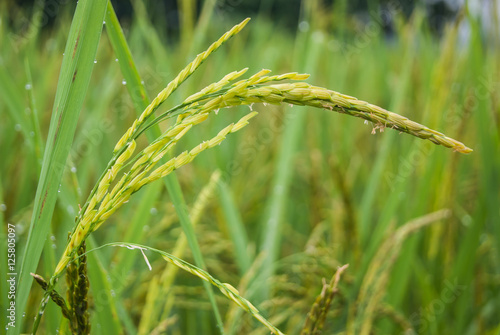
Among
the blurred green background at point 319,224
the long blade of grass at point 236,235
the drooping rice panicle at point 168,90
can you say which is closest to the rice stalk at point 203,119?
the drooping rice panicle at point 168,90

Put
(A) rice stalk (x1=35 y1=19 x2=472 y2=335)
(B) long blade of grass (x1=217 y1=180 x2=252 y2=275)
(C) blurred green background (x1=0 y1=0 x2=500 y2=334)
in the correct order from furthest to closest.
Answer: (B) long blade of grass (x1=217 y1=180 x2=252 y2=275) → (C) blurred green background (x1=0 y1=0 x2=500 y2=334) → (A) rice stalk (x1=35 y1=19 x2=472 y2=335)

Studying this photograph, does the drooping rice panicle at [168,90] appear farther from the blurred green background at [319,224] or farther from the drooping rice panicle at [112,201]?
the blurred green background at [319,224]

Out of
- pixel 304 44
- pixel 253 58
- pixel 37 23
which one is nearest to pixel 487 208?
pixel 304 44

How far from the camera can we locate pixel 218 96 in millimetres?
301

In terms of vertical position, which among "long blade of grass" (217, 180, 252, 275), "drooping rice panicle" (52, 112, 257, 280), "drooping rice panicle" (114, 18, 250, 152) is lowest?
"long blade of grass" (217, 180, 252, 275)

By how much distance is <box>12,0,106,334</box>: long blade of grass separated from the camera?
1.11ft

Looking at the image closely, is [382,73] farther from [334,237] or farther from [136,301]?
[136,301]

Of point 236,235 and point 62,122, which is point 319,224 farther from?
point 62,122

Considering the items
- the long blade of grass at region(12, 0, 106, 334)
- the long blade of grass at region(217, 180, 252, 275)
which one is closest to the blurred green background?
the long blade of grass at region(217, 180, 252, 275)

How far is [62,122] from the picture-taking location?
0.35 m

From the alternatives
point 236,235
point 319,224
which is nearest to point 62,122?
point 236,235

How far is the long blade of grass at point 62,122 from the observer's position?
1.11 feet

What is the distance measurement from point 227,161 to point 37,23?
1.88 ft

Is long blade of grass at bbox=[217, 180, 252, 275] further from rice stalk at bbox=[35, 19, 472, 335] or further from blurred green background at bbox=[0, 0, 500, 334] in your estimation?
rice stalk at bbox=[35, 19, 472, 335]
